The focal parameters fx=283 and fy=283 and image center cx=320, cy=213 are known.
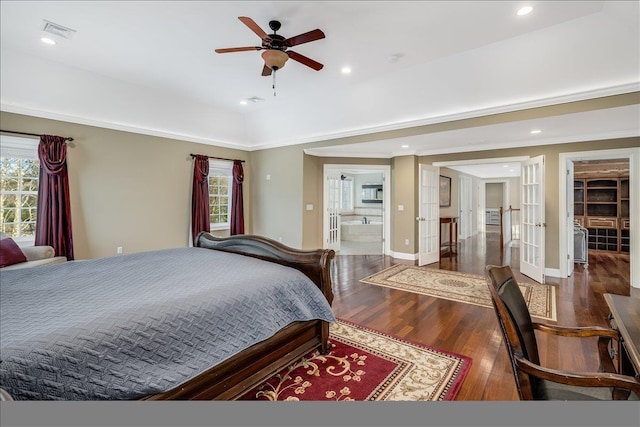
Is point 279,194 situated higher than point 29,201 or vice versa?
point 279,194

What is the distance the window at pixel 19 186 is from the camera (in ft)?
11.5

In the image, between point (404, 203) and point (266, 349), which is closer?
point (266, 349)

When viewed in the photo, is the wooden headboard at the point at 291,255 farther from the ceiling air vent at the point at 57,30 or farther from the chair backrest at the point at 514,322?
the ceiling air vent at the point at 57,30

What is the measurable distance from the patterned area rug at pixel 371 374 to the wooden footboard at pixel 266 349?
10 centimetres

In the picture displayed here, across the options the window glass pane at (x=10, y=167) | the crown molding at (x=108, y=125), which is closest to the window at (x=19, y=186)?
the window glass pane at (x=10, y=167)

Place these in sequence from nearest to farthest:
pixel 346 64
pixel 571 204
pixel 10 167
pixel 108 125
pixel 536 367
A: pixel 536 367
pixel 346 64
pixel 10 167
pixel 108 125
pixel 571 204

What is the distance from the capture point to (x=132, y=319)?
4.16 feet

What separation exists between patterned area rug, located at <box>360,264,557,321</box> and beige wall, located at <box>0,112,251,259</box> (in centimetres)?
349

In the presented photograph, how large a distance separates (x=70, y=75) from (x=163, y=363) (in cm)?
410

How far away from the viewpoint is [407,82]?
367cm

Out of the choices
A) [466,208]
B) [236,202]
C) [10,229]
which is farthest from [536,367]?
[466,208]

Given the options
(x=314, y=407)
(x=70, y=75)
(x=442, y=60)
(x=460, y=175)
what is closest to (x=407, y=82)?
(x=442, y=60)

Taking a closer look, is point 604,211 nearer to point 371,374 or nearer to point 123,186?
point 371,374

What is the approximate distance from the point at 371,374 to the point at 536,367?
1.15 meters
